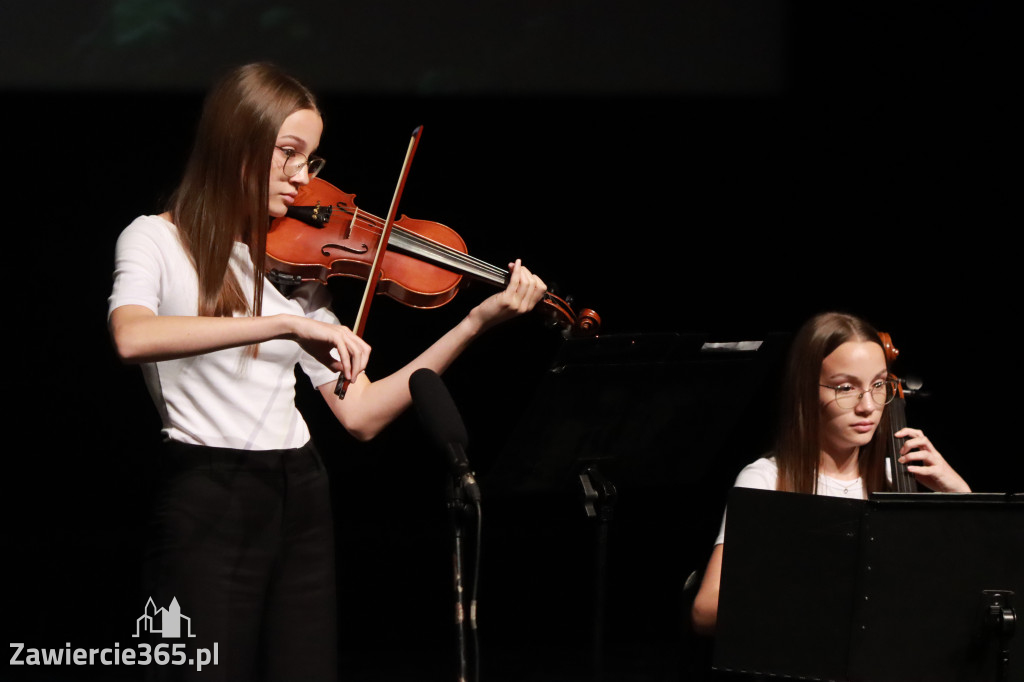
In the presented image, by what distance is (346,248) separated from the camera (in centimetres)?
202

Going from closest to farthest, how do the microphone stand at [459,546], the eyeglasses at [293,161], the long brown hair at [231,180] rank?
the microphone stand at [459,546]
the long brown hair at [231,180]
the eyeglasses at [293,161]

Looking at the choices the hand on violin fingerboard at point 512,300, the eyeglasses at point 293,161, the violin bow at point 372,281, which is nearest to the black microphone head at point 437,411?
the violin bow at point 372,281

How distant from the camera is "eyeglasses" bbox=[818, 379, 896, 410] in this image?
2.06 meters

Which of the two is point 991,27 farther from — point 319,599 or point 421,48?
point 319,599

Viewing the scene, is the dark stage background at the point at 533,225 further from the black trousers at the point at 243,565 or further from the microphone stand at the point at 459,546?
the microphone stand at the point at 459,546

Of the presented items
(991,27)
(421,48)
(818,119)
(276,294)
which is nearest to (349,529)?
(421,48)

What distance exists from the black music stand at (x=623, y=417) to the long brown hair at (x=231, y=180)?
1.67 feet

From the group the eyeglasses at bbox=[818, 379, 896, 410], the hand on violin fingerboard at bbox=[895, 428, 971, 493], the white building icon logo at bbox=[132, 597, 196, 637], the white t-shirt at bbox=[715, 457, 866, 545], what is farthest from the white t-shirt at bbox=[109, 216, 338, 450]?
the hand on violin fingerboard at bbox=[895, 428, 971, 493]

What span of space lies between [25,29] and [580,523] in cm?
223

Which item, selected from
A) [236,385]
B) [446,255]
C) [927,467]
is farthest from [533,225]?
[236,385]

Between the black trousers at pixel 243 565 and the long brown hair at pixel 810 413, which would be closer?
the black trousers at pixel 243 565

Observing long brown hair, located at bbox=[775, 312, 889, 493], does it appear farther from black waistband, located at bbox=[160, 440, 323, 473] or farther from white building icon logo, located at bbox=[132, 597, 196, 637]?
white building icon logo, located at bbox=[132, 597, 196, 637]

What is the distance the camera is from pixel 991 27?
3.48m

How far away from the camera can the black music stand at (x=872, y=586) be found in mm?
1618
